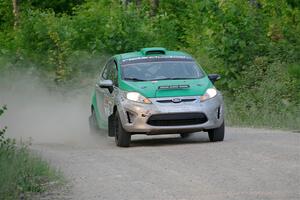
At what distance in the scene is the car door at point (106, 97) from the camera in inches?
717

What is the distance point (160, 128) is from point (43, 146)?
2789 mm

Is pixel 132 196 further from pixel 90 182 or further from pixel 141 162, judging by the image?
pixel 141 162

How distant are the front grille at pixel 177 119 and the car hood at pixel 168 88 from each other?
1.33 feet

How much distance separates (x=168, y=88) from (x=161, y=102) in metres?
0.30

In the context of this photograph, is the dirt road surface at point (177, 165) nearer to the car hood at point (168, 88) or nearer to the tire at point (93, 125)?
the tire at point (93, 125)

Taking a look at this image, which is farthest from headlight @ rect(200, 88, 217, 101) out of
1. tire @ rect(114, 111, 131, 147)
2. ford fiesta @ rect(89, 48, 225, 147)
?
tire @ rect(114, 111, 131, 147)

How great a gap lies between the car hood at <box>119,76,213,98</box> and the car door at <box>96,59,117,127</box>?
0.86 metres

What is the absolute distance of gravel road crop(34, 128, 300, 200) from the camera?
36.4 feet

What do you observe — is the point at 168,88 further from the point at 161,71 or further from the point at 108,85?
the point at 108,85

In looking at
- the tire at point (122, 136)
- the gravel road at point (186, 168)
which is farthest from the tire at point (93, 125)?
the tire at point (122, 136)

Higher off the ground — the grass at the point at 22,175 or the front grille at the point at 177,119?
the grass at the point at 22,175

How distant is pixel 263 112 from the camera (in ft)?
77.9

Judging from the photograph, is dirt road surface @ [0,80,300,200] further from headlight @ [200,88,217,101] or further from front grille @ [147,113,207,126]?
headlight @ [200,88,217,101]

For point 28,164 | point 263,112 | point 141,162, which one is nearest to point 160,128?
point 141,162
